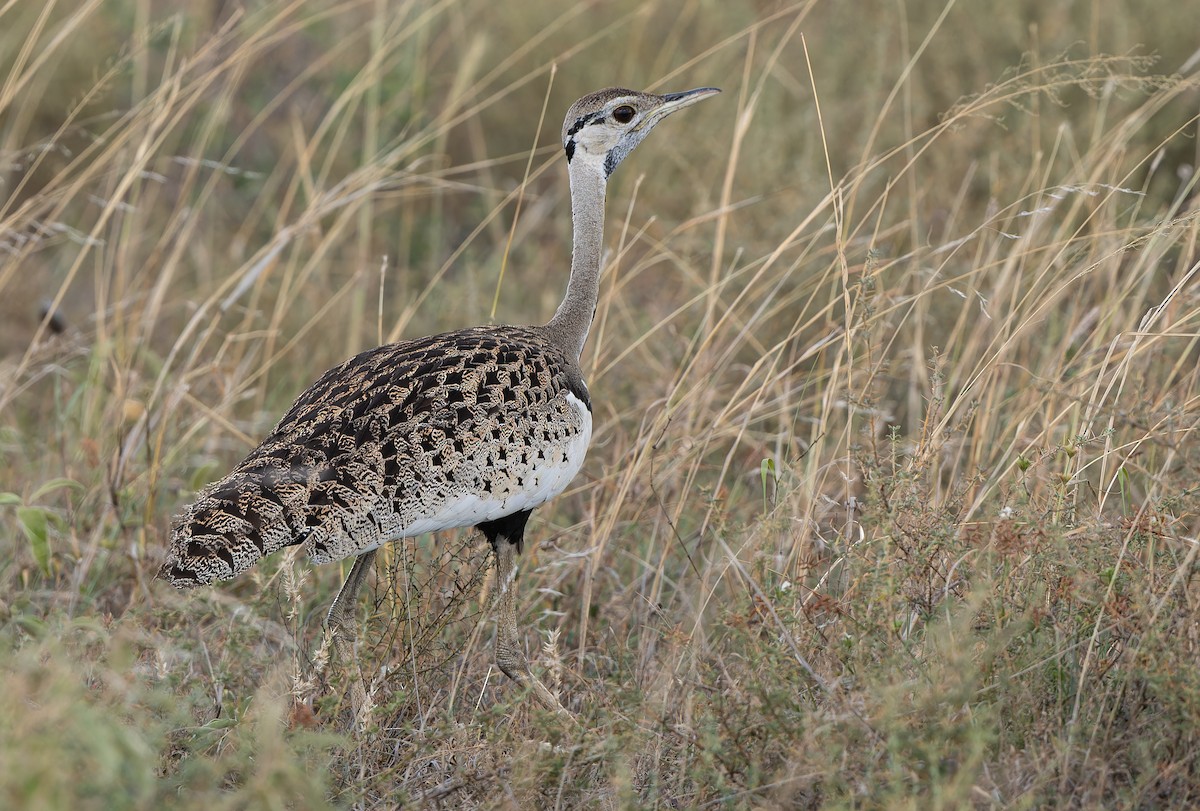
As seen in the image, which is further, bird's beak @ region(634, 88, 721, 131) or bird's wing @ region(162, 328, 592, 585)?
bird's beak @ region(634, 88, 721, 131)

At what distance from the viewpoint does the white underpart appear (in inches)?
125

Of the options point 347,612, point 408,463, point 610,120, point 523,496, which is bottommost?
point 347,612

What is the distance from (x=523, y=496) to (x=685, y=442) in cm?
86

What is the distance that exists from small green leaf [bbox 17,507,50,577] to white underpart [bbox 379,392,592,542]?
104cm

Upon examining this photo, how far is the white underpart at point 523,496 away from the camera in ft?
→ 10.4

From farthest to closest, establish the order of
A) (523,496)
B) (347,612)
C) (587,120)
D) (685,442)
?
(685,442), (587,120), (347,612), (523,496)

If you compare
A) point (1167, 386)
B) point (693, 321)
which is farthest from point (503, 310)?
point (1167, 386)

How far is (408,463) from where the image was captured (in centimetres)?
312

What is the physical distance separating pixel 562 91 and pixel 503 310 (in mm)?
1594

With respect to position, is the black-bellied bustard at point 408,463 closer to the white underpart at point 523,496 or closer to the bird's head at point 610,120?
the white underpart at point 523,496

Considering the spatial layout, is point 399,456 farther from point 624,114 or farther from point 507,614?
point 624,114

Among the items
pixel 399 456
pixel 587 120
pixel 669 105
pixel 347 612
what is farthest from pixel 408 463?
pixel 669 105

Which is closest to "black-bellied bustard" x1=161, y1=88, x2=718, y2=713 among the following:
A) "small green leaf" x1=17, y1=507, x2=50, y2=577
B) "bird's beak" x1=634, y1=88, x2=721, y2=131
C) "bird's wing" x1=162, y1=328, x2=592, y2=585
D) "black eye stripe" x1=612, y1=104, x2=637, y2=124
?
"bird's wing" x1=162, y1=328, x2=592, y2=585

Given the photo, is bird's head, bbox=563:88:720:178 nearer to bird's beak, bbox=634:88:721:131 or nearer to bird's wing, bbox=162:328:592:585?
bird's beak, bbox=634:88:721:131
